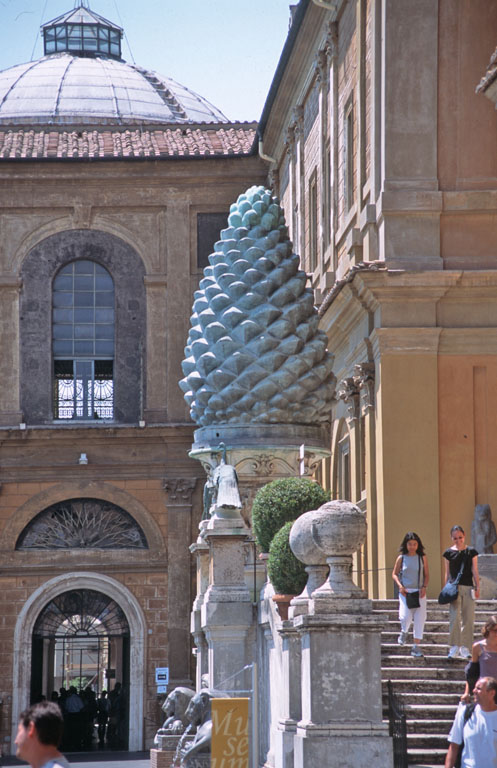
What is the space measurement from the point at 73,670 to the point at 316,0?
27.4 meters

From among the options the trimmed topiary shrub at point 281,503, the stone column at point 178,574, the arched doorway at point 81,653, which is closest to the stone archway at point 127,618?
the arched doorway at point 81,653

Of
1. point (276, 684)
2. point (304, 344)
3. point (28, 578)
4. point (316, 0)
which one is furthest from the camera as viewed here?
point (28, 578)

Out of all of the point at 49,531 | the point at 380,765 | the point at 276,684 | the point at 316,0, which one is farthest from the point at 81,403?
the point at 380,765

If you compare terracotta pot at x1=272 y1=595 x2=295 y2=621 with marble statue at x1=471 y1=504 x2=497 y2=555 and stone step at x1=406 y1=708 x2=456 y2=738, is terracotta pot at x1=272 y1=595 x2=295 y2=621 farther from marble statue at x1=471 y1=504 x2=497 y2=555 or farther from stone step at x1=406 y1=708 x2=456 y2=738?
marble statue at x1=471 y1=504 x2=497 y2=555

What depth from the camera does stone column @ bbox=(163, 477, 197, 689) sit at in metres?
34.8

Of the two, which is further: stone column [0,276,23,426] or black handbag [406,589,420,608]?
stone column [0,276,23,426]

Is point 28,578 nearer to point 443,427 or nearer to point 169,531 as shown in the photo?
point 169,531

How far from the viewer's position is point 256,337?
2142 cm

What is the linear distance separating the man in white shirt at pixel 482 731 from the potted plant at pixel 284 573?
→ 5.59 m

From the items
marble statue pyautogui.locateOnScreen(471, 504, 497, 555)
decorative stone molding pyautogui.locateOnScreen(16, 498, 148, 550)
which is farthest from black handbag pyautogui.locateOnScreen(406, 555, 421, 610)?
decorative stone molding pyautogui.locateOnScreen(16, 498, 148, 550)

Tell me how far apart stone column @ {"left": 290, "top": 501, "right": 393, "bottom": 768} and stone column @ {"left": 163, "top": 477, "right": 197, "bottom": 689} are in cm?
2199

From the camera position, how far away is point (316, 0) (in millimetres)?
27000

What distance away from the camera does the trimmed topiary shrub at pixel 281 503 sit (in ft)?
57.5

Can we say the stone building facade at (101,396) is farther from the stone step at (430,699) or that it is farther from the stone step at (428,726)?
the stone step at (428,726)
